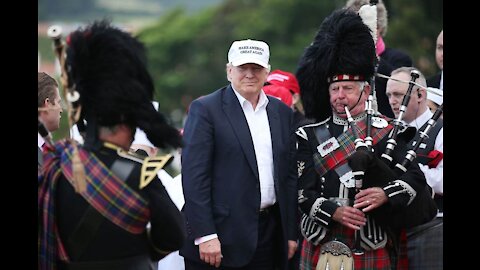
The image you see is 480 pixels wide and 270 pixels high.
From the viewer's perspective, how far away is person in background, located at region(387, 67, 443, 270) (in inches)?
247

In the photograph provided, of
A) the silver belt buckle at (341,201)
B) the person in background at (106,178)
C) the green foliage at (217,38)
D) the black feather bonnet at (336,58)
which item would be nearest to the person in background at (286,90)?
the black feather bonnet at (336,58)

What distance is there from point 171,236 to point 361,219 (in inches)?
53.1

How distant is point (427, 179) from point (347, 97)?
0.90 metres

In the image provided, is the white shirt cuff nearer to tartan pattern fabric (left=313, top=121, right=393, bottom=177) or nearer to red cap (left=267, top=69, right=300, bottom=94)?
tartan pattern fabric (left=313, top=121, right=393, bottom=177)

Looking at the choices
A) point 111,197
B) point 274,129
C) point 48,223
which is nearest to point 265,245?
point 274,129

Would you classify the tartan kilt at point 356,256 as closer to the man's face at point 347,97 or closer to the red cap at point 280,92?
the man's face at point 347,97

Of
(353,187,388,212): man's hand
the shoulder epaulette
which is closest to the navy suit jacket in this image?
(353,187,388,212): man's hand

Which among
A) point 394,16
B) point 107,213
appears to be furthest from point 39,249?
point 394,16

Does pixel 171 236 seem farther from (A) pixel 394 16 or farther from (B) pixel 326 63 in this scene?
(A) pixel 394 16

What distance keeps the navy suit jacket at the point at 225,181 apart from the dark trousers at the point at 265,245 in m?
0.05

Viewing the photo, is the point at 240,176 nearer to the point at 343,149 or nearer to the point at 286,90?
the point at 343,149

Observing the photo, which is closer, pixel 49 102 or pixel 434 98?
pixel 49 102

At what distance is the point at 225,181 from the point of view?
5.93 meters

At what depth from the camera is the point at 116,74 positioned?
4750 mm
